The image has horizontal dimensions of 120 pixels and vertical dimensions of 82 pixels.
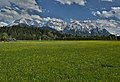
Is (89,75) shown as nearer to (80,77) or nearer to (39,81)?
(80,77)

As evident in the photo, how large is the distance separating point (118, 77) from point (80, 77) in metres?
3.22

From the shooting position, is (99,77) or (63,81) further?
(99,77)

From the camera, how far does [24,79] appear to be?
19750 mm

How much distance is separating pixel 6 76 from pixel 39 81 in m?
3.43

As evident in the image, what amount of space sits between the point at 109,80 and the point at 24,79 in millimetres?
6872

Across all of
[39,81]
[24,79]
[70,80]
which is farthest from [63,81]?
[24,79]

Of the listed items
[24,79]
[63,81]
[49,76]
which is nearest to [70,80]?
[63,81]

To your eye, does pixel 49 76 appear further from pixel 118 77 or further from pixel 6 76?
pixel 118 77

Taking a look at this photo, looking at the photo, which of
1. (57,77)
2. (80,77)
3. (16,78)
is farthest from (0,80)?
(80,77)

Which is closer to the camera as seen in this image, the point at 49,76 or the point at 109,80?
the point at 109,80

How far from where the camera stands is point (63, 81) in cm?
1906

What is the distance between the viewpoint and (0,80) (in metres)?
19.1

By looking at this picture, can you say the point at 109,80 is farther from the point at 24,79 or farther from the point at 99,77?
the point at 24,79

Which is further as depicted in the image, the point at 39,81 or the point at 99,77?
the point at 99,77
